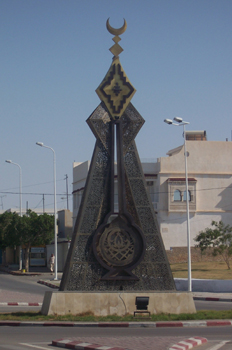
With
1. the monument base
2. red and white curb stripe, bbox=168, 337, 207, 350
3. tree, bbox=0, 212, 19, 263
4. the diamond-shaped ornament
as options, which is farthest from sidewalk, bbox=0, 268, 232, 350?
tree, bbox=0, 212, 19, 263

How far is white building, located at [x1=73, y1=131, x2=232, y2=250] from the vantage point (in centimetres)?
5147

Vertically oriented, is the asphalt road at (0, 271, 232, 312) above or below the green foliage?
below

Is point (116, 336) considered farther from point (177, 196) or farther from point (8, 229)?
point (177, 196)

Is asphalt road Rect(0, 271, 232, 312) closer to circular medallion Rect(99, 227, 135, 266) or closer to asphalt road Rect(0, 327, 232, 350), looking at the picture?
circular medallion Rect(99, 227, 135, 266)

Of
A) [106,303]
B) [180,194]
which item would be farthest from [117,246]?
[180,194]

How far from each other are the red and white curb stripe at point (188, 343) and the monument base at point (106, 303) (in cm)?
486

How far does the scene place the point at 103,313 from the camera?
1658 centimetres

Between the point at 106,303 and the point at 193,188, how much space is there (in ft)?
118

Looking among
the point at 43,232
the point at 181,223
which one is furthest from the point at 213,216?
the point at 43,232

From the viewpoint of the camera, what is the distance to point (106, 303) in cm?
1658

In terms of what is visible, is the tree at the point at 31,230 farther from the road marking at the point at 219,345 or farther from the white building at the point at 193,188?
the road marking at the point at 219,345

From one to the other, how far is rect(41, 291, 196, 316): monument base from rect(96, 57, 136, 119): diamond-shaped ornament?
554 cm

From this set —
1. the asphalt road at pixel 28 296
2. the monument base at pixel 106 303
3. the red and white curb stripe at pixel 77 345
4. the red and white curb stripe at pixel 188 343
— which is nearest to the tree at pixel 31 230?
the asphalt road at pixel 28 296

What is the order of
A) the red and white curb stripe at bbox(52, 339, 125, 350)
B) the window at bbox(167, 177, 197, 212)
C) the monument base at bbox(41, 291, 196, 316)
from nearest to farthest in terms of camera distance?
the red and white curb stripe at bbox(52, 339, 125, 350)
the monument base at bbox(41, 291, 196, 316)
the window at bbox(167, 177, 197, 212)
